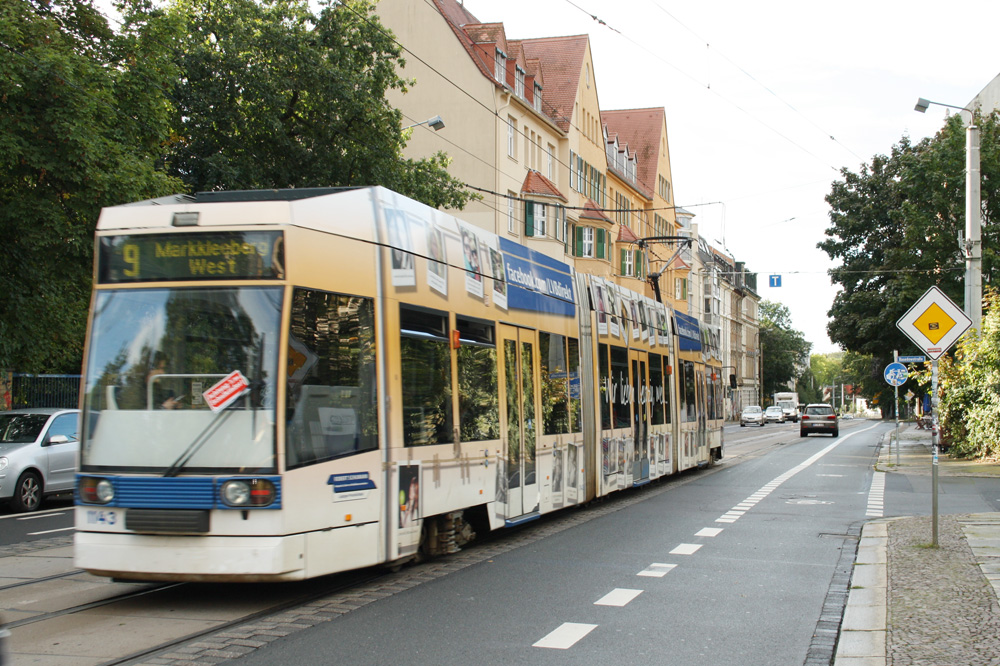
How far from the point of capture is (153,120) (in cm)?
2012

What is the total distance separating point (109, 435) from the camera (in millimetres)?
8086

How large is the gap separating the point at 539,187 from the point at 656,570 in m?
40.1

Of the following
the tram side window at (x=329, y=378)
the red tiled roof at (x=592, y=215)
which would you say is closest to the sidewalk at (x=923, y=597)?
the tram side window at (x=329, y=378)

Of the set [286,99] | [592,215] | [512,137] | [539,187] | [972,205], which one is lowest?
[972,205]

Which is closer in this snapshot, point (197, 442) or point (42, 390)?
point (197, 442)

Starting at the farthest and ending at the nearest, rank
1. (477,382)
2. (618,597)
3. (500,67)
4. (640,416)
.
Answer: (500,67) → (640,416) → (477,382) → (618,597)

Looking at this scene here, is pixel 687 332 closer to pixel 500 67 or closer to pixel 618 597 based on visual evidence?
pixel 618 597

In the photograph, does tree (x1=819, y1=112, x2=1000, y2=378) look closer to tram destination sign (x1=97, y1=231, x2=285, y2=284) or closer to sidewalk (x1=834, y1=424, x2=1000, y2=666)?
sidewalk (x1=834, y1=424, x2=1000, y2=666)

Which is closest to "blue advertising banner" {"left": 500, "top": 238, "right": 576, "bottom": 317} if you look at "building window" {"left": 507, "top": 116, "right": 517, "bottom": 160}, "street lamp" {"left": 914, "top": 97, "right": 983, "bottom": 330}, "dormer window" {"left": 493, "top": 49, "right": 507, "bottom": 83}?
"street lamp" {"left": 914, "top": 97, "right": 983, "bottom": 330}

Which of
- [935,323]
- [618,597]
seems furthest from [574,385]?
[618,597]

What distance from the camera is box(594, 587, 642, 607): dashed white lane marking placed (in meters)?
8.45

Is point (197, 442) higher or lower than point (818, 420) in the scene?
higher

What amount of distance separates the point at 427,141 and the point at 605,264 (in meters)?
14.7

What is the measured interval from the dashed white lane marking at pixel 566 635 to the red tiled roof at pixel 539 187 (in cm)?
4181
